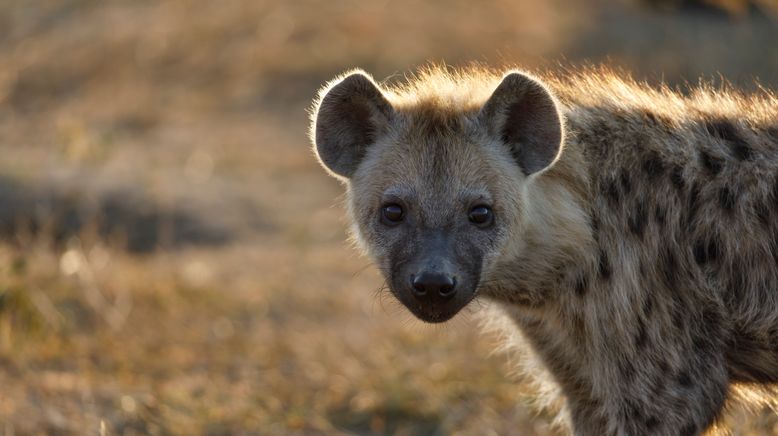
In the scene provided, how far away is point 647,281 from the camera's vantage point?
3.24m

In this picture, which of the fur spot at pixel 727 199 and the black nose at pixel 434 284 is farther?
the fur spot at pixel 727 199

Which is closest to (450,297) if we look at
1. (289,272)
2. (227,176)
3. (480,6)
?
(289,272)

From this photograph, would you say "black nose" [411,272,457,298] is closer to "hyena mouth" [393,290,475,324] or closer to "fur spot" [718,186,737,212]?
"hyena mouth" [393,290,475,324]

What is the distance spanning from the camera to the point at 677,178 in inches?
131

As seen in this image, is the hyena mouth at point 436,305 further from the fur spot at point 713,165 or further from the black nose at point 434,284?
the fur spot at point 713,165

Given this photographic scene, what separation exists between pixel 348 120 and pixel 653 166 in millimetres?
868

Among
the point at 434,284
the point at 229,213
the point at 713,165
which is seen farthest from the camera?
the point at 229,213

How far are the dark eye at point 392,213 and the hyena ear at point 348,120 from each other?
26 centimetres

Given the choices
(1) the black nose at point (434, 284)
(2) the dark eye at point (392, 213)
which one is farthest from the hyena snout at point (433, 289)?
(2) the dark eye at point (392, 213)

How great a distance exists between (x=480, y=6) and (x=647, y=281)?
8.35 meters

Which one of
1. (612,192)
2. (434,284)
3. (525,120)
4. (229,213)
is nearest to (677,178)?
(612,192)

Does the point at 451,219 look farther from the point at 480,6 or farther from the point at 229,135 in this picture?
the point at 480,6

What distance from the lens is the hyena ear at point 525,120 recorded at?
3256mm

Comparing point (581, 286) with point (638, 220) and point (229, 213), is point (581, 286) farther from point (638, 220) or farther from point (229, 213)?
point (229, 213)
